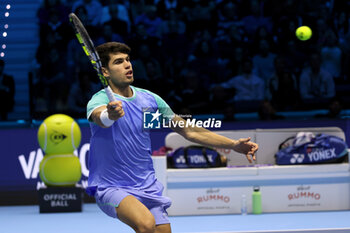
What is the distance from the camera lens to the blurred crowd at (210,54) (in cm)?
1041

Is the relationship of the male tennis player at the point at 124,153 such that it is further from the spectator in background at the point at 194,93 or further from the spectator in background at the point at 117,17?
the spectator in background at the point at 117,17

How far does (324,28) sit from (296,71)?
39.6 inches

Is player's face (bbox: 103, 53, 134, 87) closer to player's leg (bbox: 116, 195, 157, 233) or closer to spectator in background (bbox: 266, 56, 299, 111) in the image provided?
player's leg (bbox: 116, 195, 157, 233)

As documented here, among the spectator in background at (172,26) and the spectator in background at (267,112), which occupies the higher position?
the spectator in background at (172,26)

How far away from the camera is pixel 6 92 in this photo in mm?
10484

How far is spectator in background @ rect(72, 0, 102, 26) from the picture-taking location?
11633 mm

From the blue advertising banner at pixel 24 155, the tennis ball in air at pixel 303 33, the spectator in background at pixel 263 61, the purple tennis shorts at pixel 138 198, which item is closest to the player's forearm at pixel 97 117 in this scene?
the purple tennis shorts at pixel 138 198

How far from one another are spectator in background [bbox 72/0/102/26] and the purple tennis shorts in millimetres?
7466

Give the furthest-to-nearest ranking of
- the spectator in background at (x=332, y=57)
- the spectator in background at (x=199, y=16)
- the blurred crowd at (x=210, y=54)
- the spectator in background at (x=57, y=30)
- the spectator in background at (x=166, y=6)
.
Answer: the spectator in background at (x=166, y=6) → the spectator in background at (x=199, y=16) → the spectator in background at (x=57, y=30) → the spectator in background at (x=332, y=57) → the blurred crowd at (x=210, y=54)

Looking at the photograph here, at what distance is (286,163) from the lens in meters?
8.41

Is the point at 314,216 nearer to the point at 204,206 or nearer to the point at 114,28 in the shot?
the point at 204,206

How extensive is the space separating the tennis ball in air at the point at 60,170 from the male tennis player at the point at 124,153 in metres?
4.19

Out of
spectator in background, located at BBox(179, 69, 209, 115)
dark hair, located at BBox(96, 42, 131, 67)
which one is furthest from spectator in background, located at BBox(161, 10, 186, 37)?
dark hair, located at BBox(96, 42, 131, 67)

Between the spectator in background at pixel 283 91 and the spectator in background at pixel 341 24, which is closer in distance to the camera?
the spectator in background at pixel 283 91
